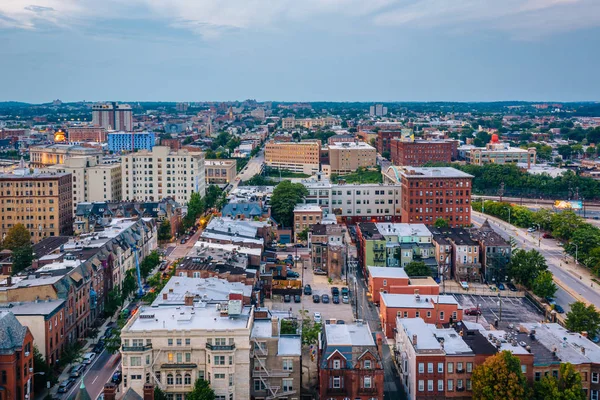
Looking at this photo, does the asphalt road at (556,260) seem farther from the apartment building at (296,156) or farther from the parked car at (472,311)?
the apartment building at (296,156)

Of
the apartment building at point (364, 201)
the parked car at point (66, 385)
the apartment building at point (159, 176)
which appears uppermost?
the apartment building at point (159, 176)

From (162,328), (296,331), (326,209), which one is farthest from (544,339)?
(326,209)

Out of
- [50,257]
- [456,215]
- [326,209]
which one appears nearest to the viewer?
[50,257]

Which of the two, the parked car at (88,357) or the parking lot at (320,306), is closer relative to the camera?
the parked car at (88,357)

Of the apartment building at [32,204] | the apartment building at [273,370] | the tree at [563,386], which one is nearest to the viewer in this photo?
the tree at [563,386]

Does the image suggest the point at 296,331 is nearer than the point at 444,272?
Yes

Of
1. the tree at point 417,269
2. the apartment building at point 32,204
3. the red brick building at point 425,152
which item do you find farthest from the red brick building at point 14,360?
the red brick building at point 425,152

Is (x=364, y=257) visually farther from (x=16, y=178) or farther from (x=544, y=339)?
(x=16, y=178)
